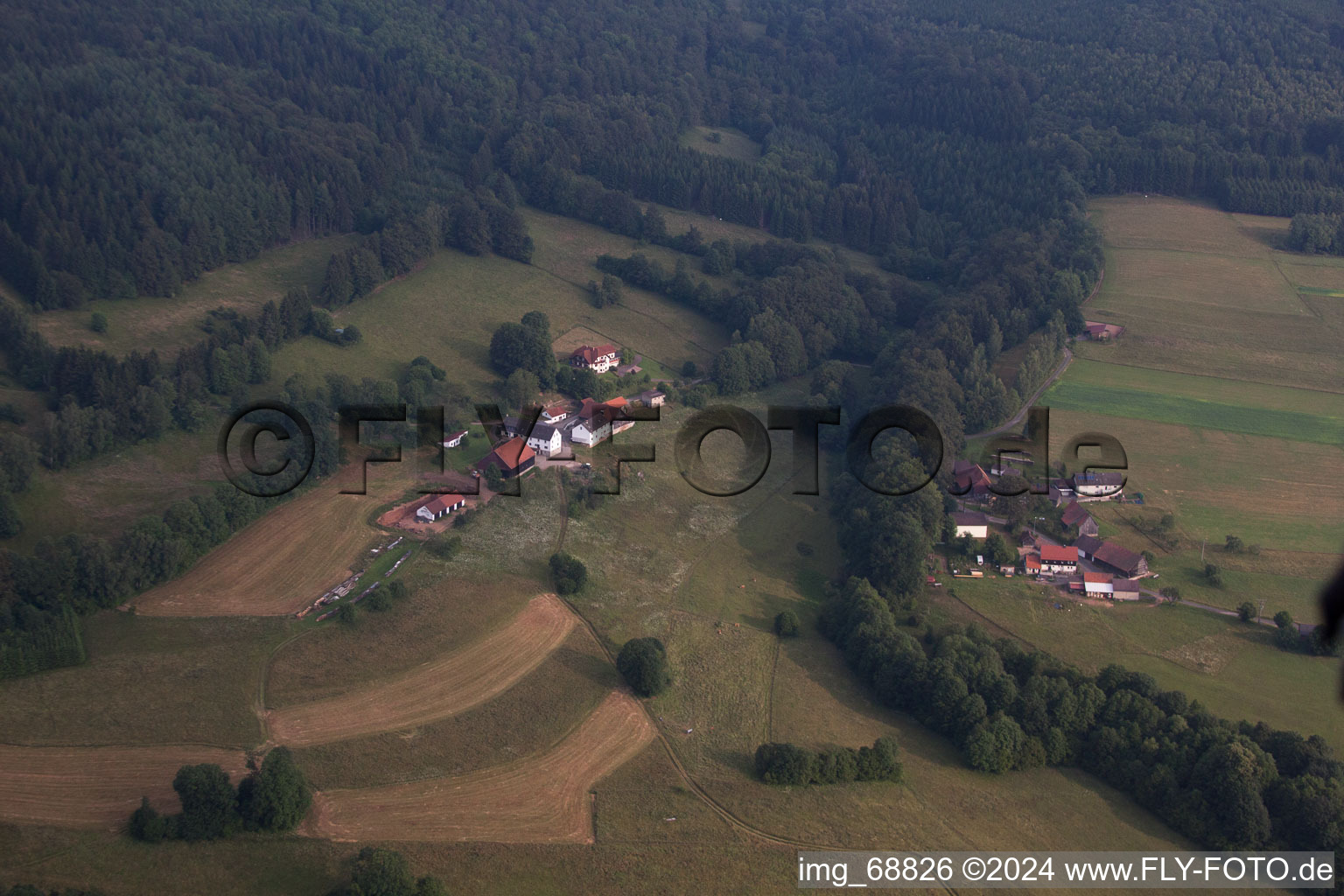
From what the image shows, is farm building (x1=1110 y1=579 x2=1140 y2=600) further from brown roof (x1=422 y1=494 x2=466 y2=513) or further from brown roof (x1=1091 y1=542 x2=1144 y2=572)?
brown roof (x1=422 y1=494 x2=466 y2=513)

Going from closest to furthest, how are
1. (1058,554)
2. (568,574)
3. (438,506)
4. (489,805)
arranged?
1. (489,805)
2. (568,574)
3. (438,506)
4. (1058,554)

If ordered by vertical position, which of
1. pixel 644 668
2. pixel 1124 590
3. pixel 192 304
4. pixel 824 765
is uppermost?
pixel 192 304

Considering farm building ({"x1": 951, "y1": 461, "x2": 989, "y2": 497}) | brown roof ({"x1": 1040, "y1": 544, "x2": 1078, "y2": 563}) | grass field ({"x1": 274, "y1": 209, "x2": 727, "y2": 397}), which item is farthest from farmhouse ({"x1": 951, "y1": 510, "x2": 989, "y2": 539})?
grass field ({"x1": 274, "y1": 209, "x2": 727, "y2": 397})

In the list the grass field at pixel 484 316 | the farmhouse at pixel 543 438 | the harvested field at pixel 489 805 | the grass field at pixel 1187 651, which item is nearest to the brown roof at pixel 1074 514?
the grass field at pixel 1187 651

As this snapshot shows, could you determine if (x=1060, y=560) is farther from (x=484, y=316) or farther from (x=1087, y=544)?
(x=484, y=316)

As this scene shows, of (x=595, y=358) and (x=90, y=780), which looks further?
(x=595, y=358)

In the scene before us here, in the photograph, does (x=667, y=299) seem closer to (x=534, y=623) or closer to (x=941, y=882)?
(x=534, y=623)

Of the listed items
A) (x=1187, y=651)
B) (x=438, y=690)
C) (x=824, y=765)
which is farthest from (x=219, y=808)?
(x=1187, y=651)
